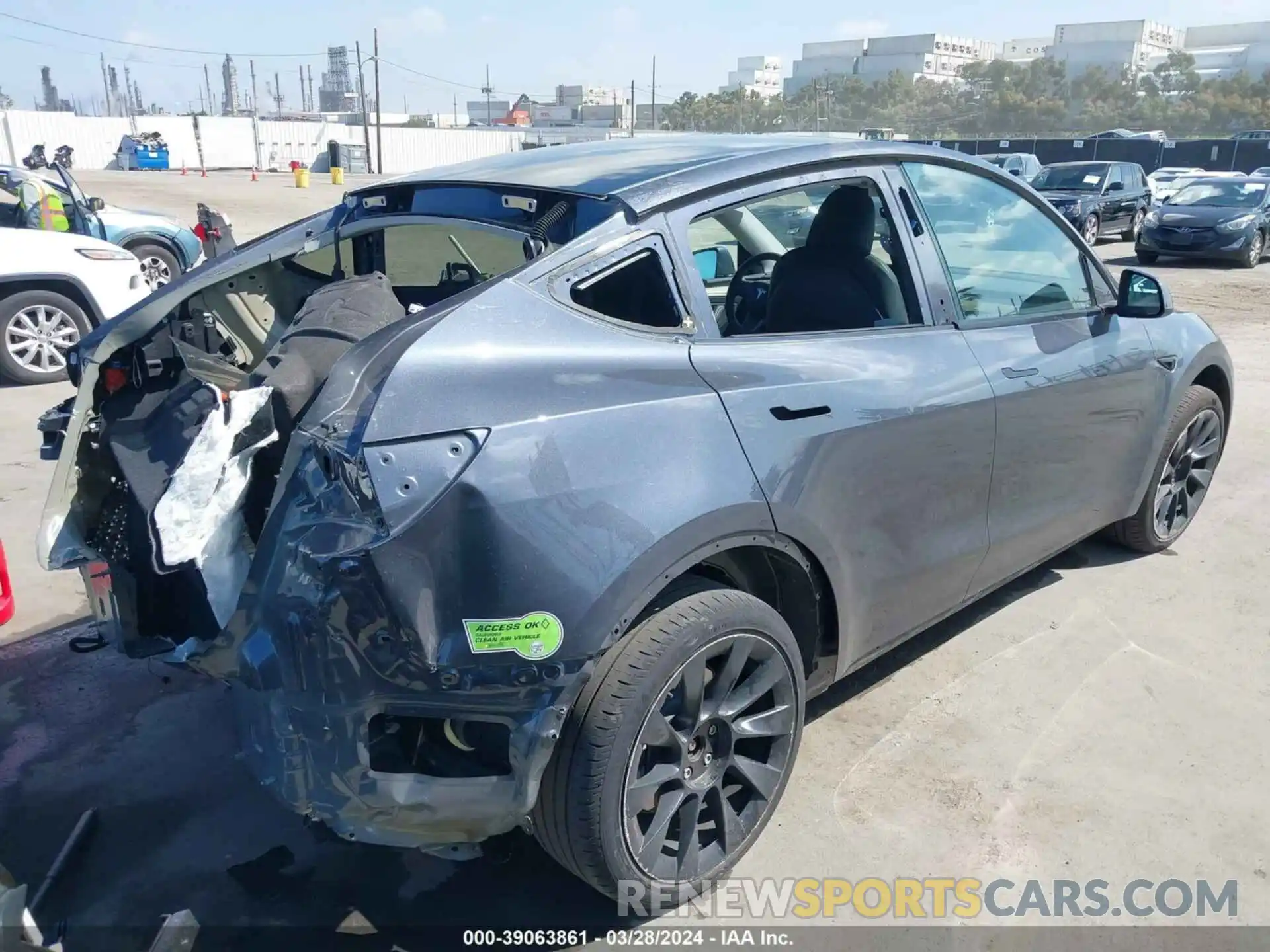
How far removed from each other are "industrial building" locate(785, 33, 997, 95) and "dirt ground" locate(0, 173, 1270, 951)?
121271 mm

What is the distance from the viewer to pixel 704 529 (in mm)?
2273

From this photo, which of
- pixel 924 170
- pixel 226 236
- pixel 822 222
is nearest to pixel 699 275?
pixel 822 222

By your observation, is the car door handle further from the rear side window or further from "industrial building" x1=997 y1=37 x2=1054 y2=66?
"industrial building" x1=997 y1=37 x2=1054 y2=66

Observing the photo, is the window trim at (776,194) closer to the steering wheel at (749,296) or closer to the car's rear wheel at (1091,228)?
the steering wheel at (749,296)

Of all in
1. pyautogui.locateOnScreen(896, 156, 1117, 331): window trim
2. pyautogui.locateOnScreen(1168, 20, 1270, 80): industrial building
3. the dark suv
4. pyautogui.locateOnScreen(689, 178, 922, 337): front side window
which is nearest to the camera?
pyautogui.locateOnScreen(689, 178, 922, 337): front side window

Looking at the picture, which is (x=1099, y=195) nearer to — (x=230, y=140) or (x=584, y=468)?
(x=584, y=468)

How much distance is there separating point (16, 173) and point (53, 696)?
325 inches

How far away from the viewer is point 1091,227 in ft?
62.3

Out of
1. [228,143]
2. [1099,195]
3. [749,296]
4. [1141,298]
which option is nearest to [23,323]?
[749,296]

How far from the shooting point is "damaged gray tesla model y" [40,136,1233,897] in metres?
2.03

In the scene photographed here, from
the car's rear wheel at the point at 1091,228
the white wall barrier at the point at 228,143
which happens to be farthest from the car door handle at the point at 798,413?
the white wall barrier at the point at 228,143

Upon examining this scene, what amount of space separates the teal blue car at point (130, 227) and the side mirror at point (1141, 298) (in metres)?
8.97

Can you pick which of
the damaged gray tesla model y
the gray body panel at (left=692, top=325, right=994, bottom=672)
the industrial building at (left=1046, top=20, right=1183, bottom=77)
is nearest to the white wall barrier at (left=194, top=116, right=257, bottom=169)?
the damaged gray tesla model y

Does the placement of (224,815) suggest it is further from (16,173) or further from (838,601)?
(16,173)
